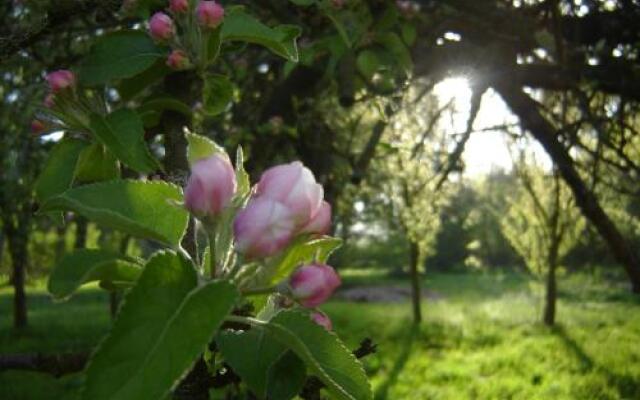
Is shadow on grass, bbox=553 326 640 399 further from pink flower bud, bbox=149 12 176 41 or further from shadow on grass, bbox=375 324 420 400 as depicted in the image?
pink flower bud, bbox=149 12 176 41

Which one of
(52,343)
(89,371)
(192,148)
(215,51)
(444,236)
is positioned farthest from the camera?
(444,236)

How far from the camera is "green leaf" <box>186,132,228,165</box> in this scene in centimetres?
90

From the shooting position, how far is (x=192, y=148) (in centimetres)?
90

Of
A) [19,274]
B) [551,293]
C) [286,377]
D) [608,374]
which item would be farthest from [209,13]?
[551,293]

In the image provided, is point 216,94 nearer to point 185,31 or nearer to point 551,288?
point 185,31

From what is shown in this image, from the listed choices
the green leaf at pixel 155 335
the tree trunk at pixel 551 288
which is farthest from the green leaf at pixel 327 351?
the tree trunk at pixel 551 288

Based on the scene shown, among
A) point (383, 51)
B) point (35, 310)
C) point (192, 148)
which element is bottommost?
point (35, 310)

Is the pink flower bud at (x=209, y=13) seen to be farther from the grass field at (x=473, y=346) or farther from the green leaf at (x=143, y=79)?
the grass field at (x=473, y=346)

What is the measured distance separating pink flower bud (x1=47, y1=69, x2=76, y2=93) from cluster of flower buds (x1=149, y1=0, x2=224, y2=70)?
0.18 meters

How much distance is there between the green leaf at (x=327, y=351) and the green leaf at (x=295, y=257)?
54 millimetres

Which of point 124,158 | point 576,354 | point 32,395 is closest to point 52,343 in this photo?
point 32,395

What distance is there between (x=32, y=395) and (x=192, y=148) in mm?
7600

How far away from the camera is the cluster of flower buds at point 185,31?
1283 millimetres

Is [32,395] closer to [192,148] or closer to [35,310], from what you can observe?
[192,148]
